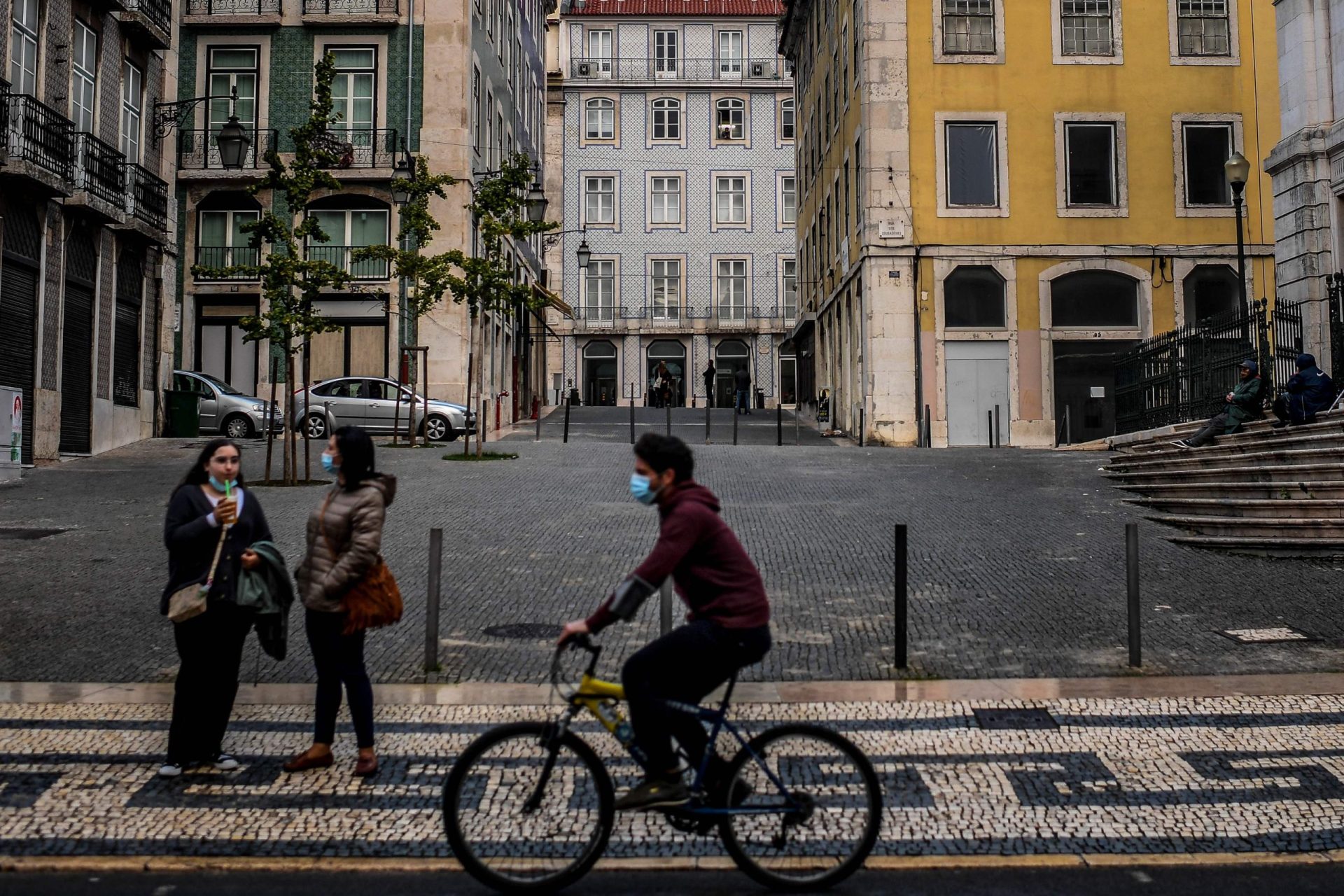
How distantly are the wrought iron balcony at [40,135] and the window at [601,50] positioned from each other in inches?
1714

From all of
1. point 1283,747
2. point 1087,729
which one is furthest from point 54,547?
point 1283,747

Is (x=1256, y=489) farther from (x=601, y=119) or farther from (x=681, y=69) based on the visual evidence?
(x=681, y=69)

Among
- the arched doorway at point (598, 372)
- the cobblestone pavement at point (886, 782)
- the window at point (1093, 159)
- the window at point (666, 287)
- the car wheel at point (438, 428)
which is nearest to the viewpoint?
the cobblestone pavement at point (886, 782)

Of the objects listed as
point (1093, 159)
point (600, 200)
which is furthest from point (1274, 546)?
point (600, 200)

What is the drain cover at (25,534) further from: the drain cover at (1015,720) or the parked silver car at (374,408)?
the parked silver car at (374,408)

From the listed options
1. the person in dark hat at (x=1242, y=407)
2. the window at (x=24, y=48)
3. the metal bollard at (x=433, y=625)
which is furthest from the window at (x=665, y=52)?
the metal bollard at (x=433, y=625)

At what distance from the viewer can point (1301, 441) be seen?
48.8ft

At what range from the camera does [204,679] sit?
20.0 feet

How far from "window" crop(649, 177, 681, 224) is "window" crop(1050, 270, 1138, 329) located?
113ft

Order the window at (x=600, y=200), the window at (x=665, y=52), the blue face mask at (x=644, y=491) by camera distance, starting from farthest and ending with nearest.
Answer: the window at (x=665, y=52), the window at (x=600, y=200), the blue face mask at (x=644, y=491)

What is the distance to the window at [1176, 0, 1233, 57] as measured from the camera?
30.2 metres

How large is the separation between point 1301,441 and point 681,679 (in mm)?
12682

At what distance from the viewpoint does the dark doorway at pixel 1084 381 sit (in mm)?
29312

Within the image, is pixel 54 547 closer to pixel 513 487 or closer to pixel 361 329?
pixel 513 487
